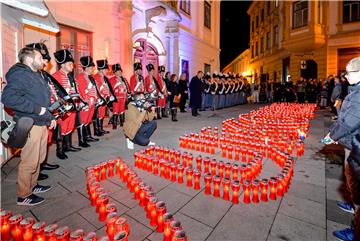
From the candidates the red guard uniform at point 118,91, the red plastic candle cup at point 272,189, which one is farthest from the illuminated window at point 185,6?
the red plastic candle cup at point 272,189

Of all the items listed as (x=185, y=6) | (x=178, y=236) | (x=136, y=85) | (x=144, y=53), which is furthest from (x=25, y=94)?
(x=185, y=6)

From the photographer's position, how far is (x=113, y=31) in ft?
37.0

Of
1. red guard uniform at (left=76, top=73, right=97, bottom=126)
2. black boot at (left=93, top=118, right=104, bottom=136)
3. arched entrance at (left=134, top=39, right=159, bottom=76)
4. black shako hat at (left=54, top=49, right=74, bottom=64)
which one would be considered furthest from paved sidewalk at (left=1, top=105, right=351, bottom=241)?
arched entrance at (left=134, top=39, right=159, bottom=76)

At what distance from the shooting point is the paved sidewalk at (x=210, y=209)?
2785 millimetres

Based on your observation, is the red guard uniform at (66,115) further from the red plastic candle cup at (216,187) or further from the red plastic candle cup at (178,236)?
the red plastic candle cup at (178,236)

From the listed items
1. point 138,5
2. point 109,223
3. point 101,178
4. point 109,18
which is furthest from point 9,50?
point 138,5

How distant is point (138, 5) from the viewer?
13.2 m

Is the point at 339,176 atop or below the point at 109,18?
below

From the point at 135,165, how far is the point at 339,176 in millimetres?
3950

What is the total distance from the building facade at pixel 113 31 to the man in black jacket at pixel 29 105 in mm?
2001

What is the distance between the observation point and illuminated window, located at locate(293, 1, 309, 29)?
23645 millimetres

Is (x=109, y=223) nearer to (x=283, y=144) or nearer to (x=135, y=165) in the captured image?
(x=135, y=165)

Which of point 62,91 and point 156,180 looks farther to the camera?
point 62,91

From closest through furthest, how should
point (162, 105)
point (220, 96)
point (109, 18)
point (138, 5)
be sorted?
point (109, 18) → point (162, 105) → point (138, 5) → point (220, 96)
